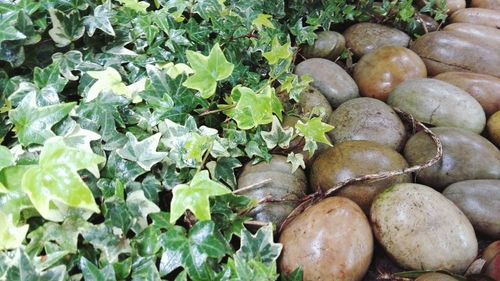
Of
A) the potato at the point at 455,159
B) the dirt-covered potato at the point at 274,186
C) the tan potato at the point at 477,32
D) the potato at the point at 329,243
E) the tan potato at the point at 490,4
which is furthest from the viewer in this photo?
the tan potato at the point at 490,4

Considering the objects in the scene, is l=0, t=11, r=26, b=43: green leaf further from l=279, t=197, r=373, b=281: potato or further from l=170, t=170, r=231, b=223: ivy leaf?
l=279, t=197, r=373, b=281: potato

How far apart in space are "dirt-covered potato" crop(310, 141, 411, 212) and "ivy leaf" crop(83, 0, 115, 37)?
0.74m

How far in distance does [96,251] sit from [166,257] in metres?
0.15

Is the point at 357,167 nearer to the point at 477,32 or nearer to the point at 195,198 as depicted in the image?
the point at 195,198

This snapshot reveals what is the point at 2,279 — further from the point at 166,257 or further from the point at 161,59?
the point at 161,59

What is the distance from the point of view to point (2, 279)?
861mm

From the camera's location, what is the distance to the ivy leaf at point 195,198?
1.00 meters

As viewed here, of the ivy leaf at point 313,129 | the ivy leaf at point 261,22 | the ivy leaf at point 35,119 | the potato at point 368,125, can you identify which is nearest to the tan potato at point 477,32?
the potato at point 368,125

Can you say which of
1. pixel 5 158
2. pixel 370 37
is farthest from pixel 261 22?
pixel 5 158

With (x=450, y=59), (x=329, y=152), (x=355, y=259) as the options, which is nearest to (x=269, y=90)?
(x=329, y=152)

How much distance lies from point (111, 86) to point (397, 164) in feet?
2.85

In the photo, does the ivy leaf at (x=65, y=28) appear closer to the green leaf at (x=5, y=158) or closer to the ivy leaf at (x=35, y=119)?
the ivy leaf at (x=35, y=119)

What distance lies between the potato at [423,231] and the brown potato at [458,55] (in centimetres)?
98

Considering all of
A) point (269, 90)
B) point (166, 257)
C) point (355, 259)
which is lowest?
point (355, 259)
